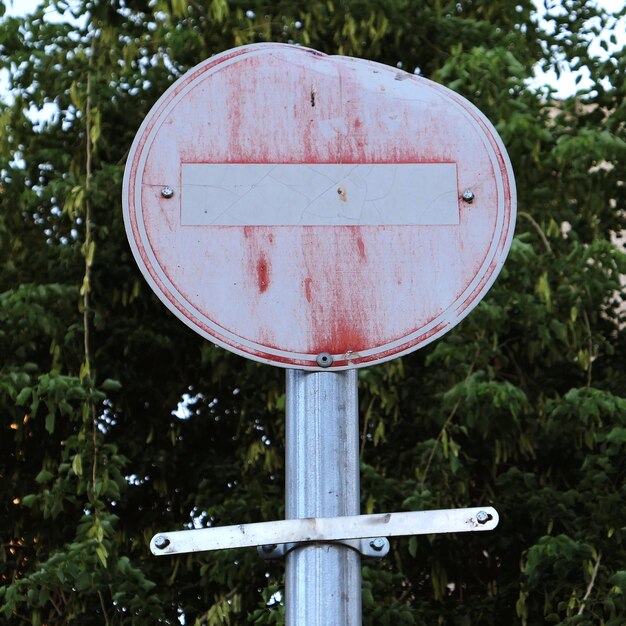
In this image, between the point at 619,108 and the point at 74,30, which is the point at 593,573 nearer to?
the point at 619,108

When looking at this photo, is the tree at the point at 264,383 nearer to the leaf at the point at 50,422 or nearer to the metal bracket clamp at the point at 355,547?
the leaf at the point at 50,422

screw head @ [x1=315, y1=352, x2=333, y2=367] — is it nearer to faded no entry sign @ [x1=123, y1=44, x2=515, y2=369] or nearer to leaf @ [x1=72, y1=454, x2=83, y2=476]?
faded no entry sign @ [x1=123, y1=44, x2=515, y2=369]

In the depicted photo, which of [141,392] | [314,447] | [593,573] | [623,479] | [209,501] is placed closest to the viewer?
[314,447]

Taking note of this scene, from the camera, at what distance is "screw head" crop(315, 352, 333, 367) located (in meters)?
1.19

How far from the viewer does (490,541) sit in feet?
15.7

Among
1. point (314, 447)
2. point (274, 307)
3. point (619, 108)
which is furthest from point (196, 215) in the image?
point (619, 108)

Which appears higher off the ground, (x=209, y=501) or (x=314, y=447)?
(x=209, y=501)

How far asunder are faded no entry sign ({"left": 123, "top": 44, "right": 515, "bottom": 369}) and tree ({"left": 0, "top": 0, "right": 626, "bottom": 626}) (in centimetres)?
284

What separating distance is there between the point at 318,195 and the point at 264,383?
3.49m

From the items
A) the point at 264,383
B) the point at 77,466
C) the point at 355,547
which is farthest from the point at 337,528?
the point at 264,383

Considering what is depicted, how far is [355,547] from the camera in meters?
1.08

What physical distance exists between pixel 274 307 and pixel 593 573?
315 centimetres

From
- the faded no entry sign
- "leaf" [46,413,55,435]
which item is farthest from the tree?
the faded no entry sign

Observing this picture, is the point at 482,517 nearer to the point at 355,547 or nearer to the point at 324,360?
the point at 355,547
